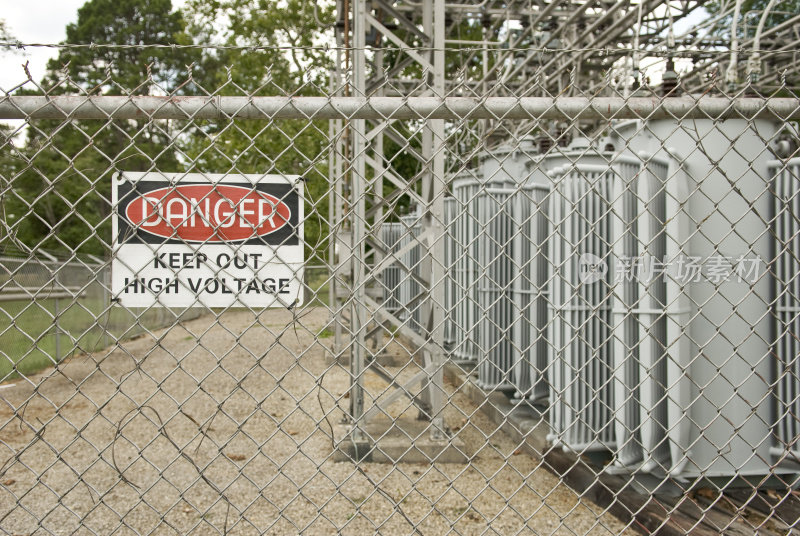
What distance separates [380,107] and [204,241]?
2.58 ft

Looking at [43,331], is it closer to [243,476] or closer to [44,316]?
[44,316]

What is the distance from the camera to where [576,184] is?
4945mm

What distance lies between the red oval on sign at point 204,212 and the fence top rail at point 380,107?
265 mm

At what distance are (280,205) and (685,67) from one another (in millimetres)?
10923

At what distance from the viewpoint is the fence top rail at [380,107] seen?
2.25 metres

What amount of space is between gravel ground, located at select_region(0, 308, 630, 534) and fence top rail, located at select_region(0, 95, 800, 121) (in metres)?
0.76

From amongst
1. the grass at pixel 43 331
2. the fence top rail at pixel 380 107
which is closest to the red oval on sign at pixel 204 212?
the fence top rail at pixel 380 107

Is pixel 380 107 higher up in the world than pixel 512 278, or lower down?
higher up

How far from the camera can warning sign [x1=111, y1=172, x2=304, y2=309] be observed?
2281 millimetres

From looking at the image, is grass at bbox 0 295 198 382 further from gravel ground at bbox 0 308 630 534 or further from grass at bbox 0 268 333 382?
gravel ground at bbox 0 308 630 534

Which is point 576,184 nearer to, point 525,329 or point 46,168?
point 525,329

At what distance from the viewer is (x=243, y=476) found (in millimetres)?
2850

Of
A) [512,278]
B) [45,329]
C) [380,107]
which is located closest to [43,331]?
[45,329]

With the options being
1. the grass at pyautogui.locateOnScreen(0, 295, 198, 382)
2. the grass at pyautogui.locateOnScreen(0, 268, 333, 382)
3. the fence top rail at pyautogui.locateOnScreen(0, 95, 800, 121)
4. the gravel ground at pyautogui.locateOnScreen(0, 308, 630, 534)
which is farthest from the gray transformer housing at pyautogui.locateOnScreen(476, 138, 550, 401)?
the grass at pyautogui.locateOnScreen(0, 295, 198, 382)
